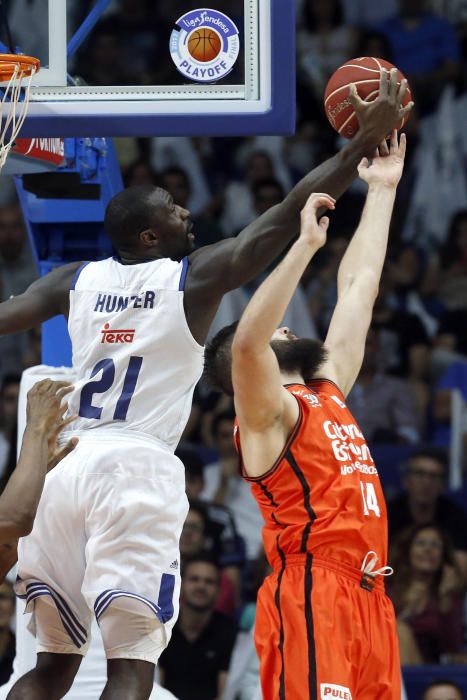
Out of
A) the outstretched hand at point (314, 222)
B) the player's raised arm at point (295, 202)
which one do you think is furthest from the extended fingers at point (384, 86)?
the outstretched hand at point (314, 222)

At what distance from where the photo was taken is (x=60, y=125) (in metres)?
5.29

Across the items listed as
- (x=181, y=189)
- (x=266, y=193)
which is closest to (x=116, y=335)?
(x=266, y=193)

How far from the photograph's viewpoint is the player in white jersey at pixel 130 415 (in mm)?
4664

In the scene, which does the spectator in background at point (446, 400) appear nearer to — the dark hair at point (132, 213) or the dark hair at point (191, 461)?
the dark hair at point (191, 461)

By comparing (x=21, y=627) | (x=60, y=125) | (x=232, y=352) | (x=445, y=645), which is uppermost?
(x=60, y=125)

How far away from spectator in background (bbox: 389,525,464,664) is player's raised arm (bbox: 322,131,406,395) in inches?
122

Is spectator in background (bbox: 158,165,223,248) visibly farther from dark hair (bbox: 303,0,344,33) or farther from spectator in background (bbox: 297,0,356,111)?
dark hair (bbox: 303,0,344,33)

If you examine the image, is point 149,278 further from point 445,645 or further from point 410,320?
point 410,320

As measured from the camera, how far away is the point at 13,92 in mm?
5195

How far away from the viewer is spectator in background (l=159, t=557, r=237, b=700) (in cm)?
777

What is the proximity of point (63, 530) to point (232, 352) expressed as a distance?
2.96 feet

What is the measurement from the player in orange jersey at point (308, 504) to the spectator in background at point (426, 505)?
3.58 meters

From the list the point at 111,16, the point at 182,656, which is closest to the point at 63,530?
the point at 182,656

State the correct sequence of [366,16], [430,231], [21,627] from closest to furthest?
[21,627], [430,231], [366,16]
